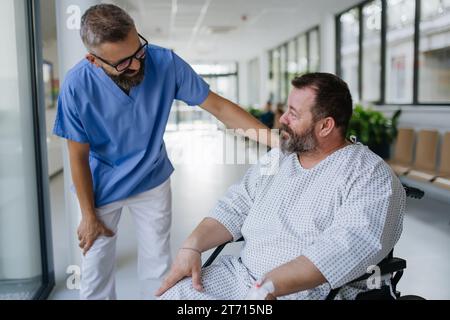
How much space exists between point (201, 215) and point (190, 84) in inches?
107

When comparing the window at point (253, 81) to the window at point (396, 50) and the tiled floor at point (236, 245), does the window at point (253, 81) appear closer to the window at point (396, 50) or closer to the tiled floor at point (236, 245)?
the window at point (396, 50)

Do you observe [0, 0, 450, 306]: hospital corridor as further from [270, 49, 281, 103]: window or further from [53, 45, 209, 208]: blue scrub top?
[270, 49, 281, 103]: window

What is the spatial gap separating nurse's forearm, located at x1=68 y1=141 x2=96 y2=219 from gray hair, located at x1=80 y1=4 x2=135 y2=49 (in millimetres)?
368

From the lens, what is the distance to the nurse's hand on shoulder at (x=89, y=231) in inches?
64.9

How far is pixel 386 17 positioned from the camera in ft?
21.7

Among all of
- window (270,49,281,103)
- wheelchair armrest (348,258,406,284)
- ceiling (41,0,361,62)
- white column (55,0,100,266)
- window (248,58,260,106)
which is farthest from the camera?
window (248,58,260,106)

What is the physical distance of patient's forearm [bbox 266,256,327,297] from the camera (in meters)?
1.18

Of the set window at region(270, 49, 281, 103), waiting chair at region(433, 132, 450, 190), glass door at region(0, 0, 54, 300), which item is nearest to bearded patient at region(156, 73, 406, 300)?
glass door at region(0, 0, 54, 300)

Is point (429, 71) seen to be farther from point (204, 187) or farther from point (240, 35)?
point (240, 35)

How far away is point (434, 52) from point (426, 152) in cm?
137

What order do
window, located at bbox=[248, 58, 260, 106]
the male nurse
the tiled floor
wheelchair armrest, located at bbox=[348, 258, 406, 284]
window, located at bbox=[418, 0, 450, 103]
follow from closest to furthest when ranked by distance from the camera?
wheelchair armrest, located at bbox=[348, 258, 406, 284] → the male nurse → the tiled floor → window, located at bbox=[418, 0, 450, 103] → window, located at bbox=[248, 58, 260, 106]

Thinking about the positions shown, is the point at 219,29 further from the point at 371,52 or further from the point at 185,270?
the point at 185,270

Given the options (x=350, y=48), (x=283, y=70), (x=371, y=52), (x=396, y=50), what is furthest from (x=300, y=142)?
(x=283, y=70)
